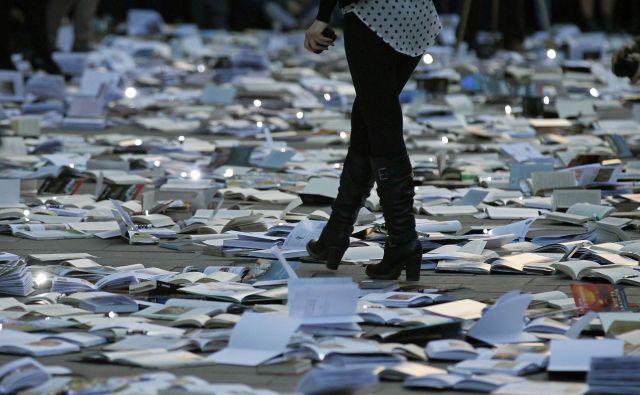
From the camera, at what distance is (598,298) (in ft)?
18.6

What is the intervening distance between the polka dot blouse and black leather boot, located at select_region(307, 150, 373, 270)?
506mm

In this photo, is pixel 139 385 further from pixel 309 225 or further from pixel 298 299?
pixel 309 225

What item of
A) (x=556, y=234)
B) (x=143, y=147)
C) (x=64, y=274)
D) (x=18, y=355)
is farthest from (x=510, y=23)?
(x=18, y=355)

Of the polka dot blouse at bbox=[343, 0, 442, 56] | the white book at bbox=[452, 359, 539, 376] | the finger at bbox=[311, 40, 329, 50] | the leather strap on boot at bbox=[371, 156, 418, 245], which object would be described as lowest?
the white book at bbox=[452, 359, 539, 376]

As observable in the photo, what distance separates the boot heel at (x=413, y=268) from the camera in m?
6.30

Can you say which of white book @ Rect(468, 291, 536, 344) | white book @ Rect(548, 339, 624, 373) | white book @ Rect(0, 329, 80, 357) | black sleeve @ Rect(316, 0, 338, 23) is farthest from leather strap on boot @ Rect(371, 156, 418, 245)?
white book @ Rect(0, 329, 80, 357)

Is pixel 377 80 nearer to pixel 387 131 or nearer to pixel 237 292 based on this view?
pixel 387 131

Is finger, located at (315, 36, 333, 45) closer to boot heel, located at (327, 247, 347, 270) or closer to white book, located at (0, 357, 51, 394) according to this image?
boot heel, located at (327, 247, 347, 270)

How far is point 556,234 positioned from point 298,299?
244cm

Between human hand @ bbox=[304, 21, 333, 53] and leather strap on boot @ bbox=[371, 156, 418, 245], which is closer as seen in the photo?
human hand @ bbox=[304, 21, 333, 53]

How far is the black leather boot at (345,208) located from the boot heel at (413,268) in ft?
1.02

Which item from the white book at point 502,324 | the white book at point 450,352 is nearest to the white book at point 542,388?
the white book at point 450,352

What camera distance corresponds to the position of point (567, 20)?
1137 inches

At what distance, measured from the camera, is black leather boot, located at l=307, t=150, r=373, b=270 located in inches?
254
